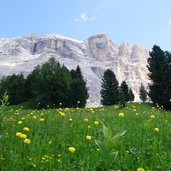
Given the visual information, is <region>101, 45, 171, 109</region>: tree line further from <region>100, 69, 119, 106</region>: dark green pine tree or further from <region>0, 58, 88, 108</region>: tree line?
<region>100, 69, 119, 106</region>: dark green pine tree

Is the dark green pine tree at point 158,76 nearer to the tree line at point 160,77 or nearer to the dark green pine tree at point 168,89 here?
the tree line at point 160,77

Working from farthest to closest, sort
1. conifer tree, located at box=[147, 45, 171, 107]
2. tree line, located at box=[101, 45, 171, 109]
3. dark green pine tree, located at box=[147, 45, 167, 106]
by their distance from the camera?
dark green pine tree, located at box=[147, 45, 167, 106], conifer tree, located at box=[147, 45, 171, 107], tree line, located at box=[101, 45, 171, 109]

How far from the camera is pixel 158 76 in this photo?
6375 cm

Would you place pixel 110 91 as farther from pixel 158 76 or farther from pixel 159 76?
pixel 159 76

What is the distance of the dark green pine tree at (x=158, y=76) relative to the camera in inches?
2438

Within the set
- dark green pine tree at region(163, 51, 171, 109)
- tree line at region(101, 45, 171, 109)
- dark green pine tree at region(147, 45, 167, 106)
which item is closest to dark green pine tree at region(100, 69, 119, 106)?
tree line at region(101, 45, 171, 109)

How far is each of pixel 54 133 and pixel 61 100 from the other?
Result: 57744 millimetres

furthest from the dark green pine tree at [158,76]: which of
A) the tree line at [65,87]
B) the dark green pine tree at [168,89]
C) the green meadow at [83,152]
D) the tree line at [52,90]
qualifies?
the green meadow at [83,152]

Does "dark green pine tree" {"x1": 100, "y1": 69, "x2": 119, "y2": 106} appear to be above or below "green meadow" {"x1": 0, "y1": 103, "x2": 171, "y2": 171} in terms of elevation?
above

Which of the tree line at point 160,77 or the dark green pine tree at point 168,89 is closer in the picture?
the dark green pine tree at point 168,89

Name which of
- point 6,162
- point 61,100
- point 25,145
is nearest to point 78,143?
point 25,145

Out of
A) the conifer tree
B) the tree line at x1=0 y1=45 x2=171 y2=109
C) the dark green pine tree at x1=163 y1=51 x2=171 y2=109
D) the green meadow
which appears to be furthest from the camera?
the tree line at x1=0 y1=45 x2=171 y2=109

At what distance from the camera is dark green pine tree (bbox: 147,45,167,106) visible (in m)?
61.9

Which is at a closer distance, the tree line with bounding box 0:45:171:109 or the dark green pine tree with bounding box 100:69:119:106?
the tree line with bounding box 0:45:171:109
